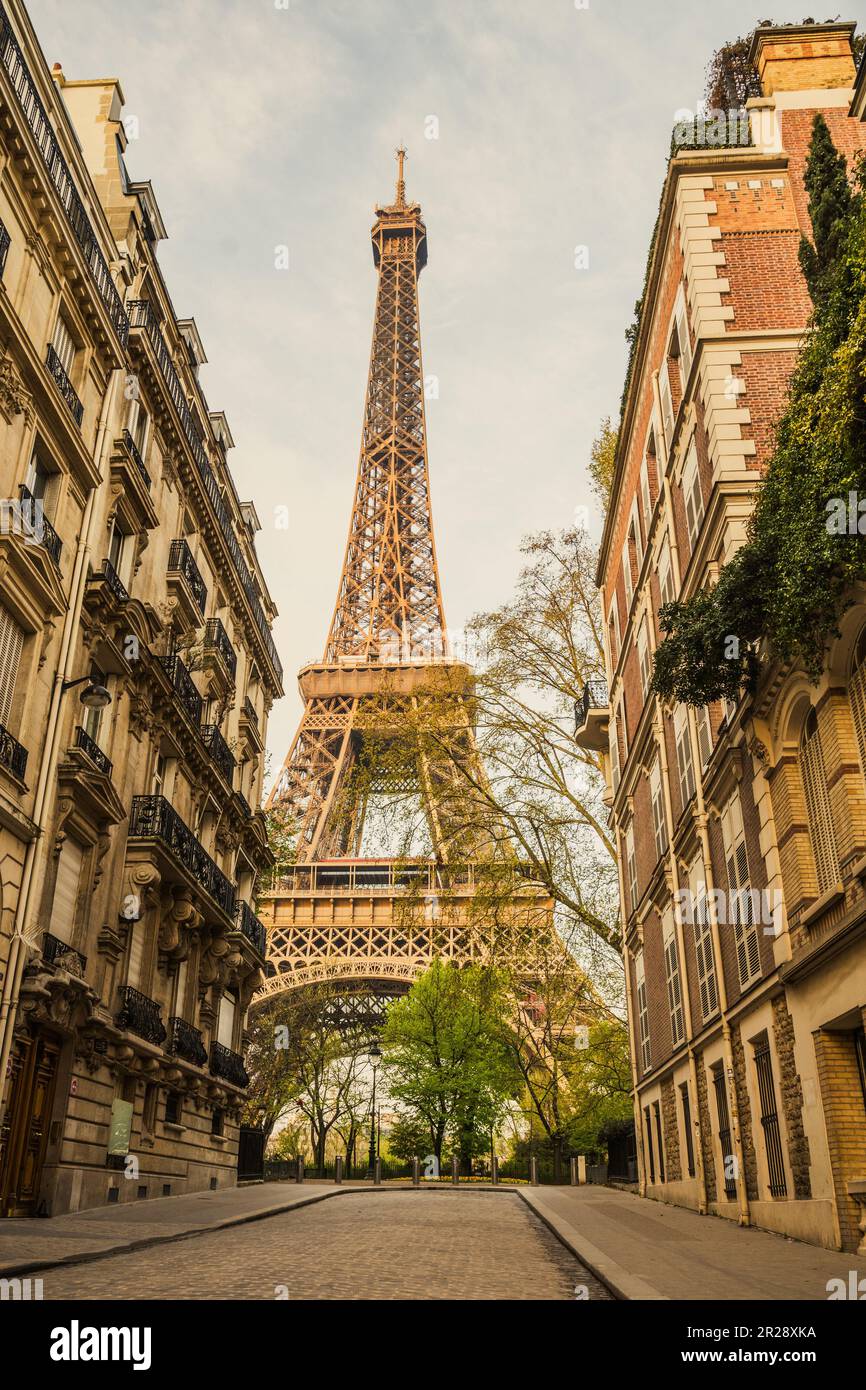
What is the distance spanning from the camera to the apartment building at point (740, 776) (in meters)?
12.9

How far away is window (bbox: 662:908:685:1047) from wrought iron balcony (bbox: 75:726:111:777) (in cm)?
1145

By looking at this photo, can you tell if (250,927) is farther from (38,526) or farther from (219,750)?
(38,526)

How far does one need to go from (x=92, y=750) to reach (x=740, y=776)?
36.9ft

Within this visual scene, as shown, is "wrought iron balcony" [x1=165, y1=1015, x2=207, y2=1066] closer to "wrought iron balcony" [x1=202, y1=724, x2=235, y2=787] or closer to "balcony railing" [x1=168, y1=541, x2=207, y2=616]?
"wrought iron balcony" [x1=202, y1=724, x2=235, y2=787]

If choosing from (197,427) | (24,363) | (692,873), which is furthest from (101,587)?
(692,873)

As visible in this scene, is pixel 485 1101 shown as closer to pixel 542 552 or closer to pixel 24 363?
pixel 542 552

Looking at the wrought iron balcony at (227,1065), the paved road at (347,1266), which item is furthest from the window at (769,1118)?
the wrought iron balcony at (227,1065)

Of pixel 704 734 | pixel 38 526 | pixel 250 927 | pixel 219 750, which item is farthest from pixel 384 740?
pixel 38 526

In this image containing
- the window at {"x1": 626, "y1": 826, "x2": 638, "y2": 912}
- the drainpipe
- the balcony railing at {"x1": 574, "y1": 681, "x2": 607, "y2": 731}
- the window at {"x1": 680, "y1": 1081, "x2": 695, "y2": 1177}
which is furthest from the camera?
the balcony railing at {"x1": 574, "y1": 681, "x2": 607, "y2": 731}

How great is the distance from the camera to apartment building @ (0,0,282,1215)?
17.4 meters

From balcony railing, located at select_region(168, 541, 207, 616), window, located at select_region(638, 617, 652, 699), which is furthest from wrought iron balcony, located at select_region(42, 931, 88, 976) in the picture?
window, located at select_region(638, 617, 652, 699)

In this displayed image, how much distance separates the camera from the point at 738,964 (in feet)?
57.7

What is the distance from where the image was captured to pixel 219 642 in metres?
30.0
